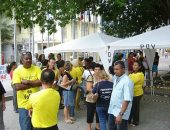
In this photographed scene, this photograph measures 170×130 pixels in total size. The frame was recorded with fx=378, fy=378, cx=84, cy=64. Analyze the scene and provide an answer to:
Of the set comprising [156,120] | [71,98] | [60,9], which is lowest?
[156,120]

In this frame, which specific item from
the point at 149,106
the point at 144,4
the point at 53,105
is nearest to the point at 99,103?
the point at 53,105

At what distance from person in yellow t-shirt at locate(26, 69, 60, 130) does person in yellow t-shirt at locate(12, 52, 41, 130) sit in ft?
4.56

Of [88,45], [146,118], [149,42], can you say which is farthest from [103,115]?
[88,45]

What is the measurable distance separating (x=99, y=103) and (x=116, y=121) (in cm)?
130

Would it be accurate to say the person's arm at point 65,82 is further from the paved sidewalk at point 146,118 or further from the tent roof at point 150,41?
the tent roof at point 150,41

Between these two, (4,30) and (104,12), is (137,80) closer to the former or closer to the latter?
(104,12)

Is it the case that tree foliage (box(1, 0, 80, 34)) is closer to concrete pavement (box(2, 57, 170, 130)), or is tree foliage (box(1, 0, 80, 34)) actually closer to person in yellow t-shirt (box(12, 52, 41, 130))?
concrete pavement (box(2, 57, 170, 130))

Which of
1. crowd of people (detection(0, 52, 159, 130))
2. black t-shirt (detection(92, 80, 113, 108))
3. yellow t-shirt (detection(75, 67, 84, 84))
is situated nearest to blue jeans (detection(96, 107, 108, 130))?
crowd of people (detection(0, 52, 159, 130))

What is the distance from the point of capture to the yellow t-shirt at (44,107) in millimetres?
5180

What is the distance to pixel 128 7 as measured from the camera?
21609mm

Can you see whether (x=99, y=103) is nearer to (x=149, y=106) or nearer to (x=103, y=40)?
(x=149, y=106)

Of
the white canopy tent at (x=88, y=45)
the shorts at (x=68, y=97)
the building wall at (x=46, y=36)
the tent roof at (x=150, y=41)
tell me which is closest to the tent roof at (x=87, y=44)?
the white canopy tent at (x=88, y=45)

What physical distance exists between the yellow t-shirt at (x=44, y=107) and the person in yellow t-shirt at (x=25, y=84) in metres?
1.40

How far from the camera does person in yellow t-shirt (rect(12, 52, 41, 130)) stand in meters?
6.70
